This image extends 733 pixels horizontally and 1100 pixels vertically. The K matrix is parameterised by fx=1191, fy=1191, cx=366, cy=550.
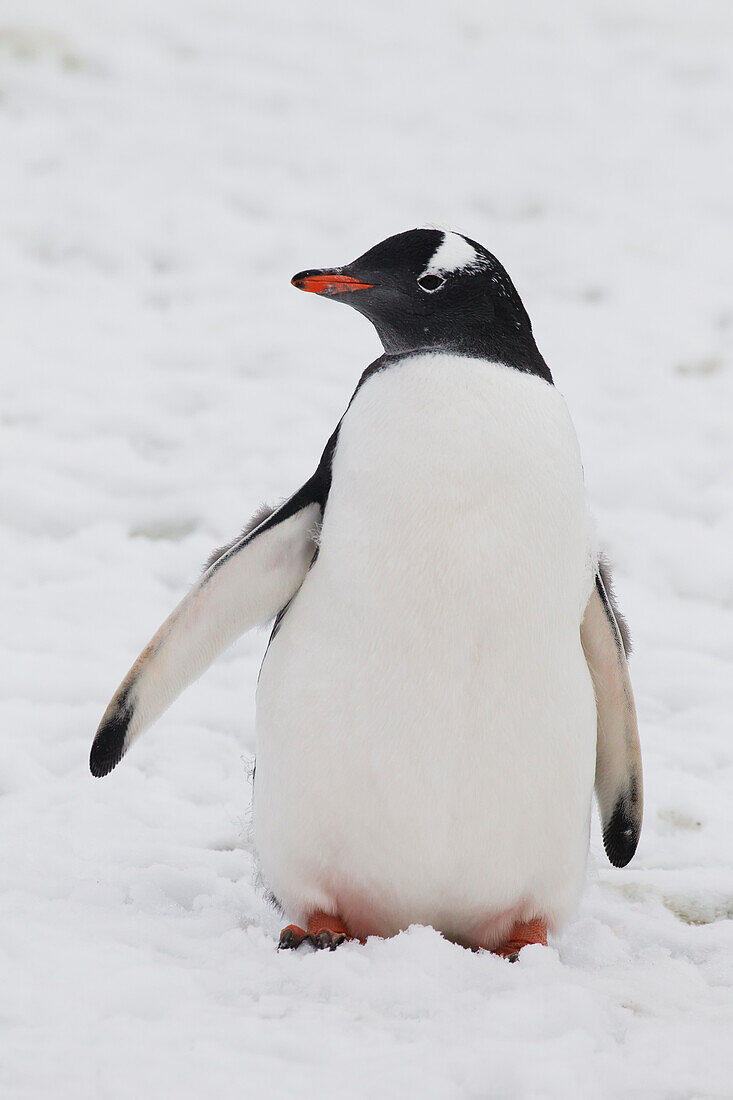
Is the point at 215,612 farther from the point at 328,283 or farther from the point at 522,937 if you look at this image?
the point at 522,937

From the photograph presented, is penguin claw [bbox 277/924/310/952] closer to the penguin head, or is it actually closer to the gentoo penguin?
the gentoo penguin

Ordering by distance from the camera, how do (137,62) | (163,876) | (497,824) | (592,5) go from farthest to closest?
1. (592,5)
2. (137,62)
3. (163,876)
4. (497,824)

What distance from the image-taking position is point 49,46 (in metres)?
6.36

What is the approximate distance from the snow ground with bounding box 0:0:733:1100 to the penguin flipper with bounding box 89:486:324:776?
10.4 inches

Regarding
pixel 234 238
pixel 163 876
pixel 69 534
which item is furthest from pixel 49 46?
pixel 163 876

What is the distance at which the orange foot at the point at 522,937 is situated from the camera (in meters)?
1.69

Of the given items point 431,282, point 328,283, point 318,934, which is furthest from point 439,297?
point 318,934

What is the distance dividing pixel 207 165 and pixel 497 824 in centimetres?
522

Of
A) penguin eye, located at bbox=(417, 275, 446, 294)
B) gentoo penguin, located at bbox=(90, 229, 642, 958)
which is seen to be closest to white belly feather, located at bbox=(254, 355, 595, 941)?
gentoo penguin, located at bbox=(90, 229, 642, 958)

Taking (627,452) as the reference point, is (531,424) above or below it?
below

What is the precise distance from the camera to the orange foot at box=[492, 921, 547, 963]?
1688 millimetres

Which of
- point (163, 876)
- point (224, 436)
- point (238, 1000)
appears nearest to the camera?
point (238, 1000)

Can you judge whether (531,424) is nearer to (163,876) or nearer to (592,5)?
(163,876)

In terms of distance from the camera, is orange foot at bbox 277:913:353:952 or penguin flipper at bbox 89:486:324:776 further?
penguin flipper at bbox 89:486:324:776
